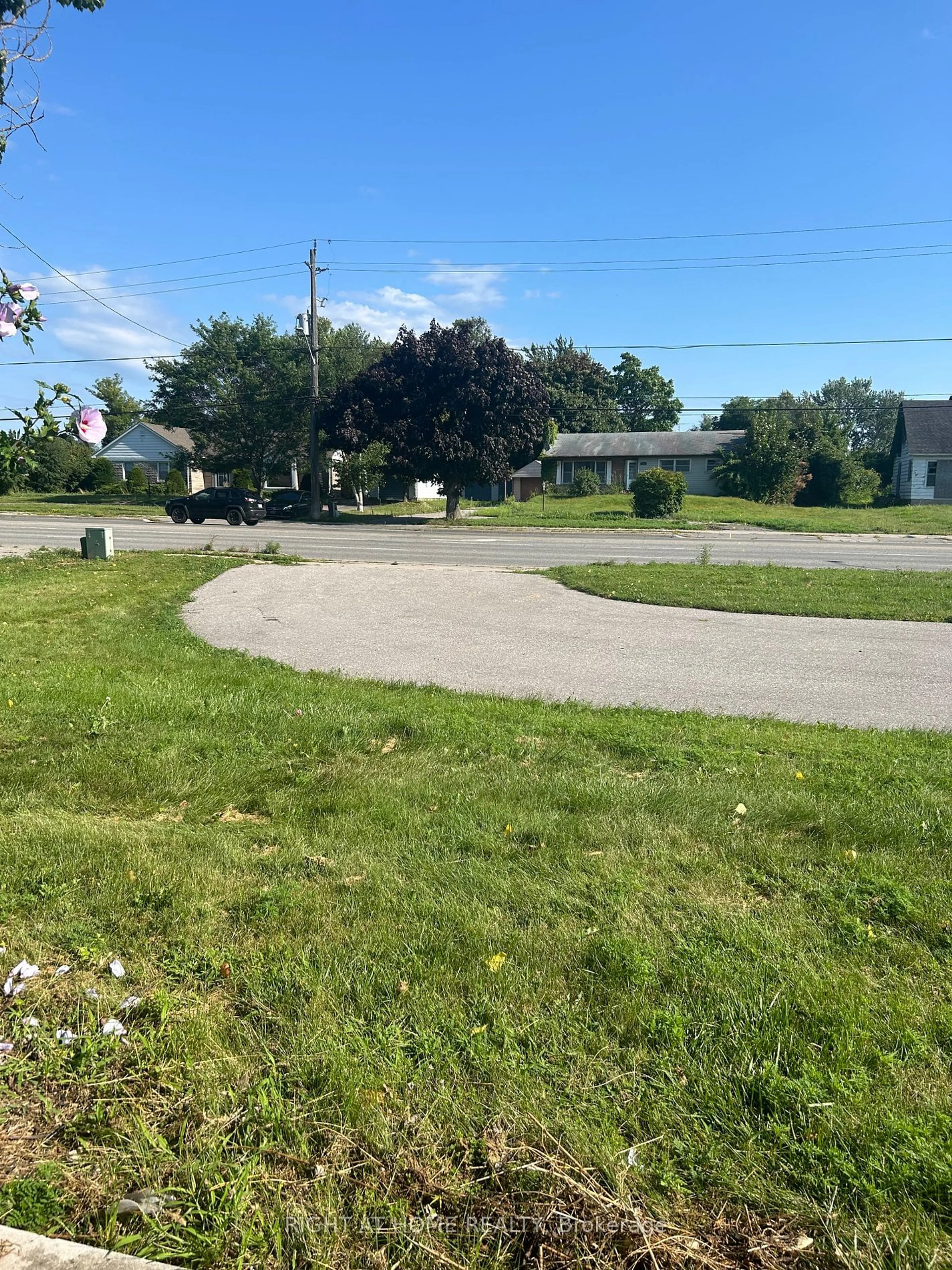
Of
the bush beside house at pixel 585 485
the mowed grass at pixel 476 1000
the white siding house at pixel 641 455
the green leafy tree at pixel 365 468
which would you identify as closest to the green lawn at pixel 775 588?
the mowed grass at pixel 476 1000

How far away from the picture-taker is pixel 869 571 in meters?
16.9

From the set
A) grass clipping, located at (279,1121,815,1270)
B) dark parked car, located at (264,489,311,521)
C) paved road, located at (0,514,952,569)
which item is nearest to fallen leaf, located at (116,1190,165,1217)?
grass clipping, located at (279,1121,815,1270)

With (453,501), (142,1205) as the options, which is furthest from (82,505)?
(142,1205)

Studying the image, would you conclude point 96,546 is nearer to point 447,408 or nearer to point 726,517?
point 447,408

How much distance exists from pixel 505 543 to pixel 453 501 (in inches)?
499

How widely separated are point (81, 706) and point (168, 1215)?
4.72m

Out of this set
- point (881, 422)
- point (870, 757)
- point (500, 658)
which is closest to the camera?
point (870, 757)

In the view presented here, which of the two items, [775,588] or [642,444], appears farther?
[642,444]

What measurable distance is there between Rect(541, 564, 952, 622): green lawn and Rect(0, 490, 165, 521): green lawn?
85.5ft

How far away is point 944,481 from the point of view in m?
47.0

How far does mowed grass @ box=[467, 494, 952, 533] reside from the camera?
106ft

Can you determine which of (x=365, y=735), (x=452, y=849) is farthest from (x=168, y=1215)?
(x=365, y=735)

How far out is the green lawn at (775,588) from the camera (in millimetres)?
11797

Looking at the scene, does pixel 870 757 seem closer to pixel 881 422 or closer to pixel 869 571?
pixel 869 571
